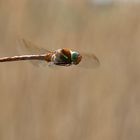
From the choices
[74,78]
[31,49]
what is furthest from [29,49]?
[74,78]

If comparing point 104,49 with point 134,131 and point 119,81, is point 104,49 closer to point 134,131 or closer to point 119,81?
point 119,81

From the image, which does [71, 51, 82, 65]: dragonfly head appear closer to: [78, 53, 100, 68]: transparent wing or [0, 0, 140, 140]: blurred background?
[78, 53, 100, 68]: transparent wing

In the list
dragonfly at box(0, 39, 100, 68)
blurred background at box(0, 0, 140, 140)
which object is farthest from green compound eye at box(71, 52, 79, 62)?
blurred background at box(0, 0, 140, 140)

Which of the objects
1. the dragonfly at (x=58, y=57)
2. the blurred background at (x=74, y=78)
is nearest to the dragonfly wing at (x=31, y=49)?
the dragonfly at (x=58, y=57)

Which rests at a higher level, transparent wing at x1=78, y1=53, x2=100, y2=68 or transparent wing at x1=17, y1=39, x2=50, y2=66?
transparent wing at x1=17, y1=39, x2=50, y2=66

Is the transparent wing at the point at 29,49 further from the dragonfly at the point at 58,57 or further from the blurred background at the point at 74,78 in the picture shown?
the blurred background at the point at 74,78

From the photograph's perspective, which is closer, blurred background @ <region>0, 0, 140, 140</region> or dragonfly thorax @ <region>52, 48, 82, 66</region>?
dragonfly thorax @ <region>52, 48, 82, 66</region>

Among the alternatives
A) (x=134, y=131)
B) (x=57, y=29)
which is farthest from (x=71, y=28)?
(x=134, y=131)

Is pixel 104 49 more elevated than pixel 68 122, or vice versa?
pixel 104 49
